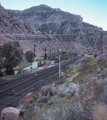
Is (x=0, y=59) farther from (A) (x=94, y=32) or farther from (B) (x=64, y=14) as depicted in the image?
(B) (x=64, y=14)

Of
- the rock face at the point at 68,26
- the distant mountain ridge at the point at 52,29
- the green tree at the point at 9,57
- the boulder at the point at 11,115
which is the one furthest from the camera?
the rock face at the point at 68,26

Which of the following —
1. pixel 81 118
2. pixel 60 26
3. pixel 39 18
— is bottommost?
pixel 81 118

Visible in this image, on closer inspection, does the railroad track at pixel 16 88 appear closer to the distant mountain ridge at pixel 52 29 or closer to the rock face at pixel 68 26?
the distant mountain ridge at pixel 52 29

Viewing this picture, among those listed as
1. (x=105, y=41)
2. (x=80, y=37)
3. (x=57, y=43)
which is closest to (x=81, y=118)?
(x=57, y=43)

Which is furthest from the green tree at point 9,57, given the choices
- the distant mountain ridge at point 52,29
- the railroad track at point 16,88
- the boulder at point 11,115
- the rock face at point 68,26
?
the rock face at point 68,26

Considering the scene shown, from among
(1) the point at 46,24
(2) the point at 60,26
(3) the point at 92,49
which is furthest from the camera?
(1) the point at 46,24

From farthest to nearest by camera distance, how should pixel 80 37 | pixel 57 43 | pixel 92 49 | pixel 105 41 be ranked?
pixel 80 37 → pixel 92 49 → pixel 105 41 → pixel 57 43

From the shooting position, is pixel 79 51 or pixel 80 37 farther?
pixel 80 37

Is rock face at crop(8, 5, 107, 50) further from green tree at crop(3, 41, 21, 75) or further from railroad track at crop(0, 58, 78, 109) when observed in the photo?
railroad track at crop(0, 58, 78, 109)

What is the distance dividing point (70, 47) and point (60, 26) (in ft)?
194

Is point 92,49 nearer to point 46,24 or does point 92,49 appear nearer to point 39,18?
point 46,24

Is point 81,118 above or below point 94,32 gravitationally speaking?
below

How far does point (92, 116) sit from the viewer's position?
3.94 meters

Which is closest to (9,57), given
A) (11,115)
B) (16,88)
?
(16,88)
